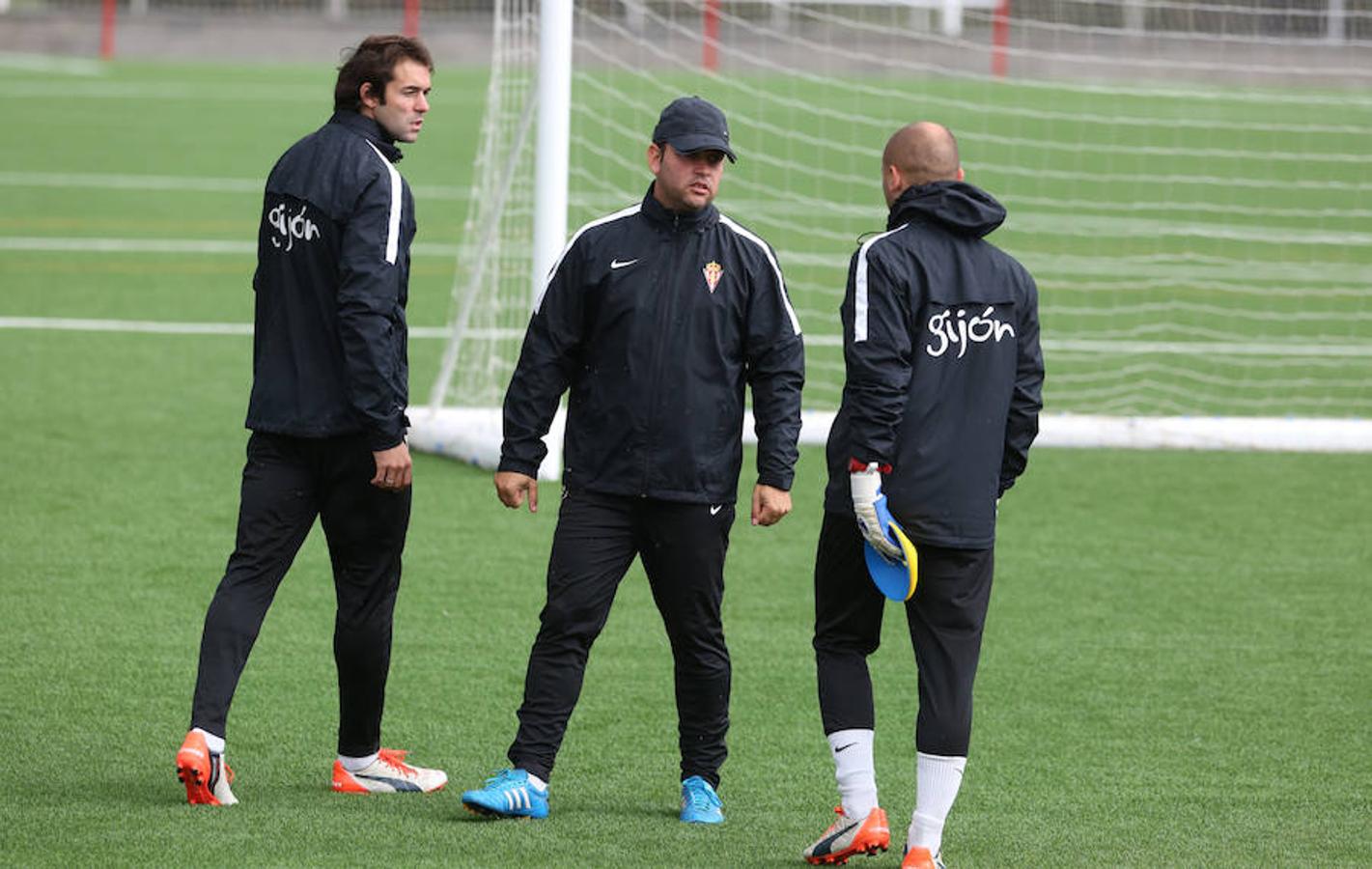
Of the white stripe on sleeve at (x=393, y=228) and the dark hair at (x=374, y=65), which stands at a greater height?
the dark hair at (x=374, y=65)

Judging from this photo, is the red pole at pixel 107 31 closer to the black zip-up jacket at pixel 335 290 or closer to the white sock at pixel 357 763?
the black zip-up jacket at pixel 335 290

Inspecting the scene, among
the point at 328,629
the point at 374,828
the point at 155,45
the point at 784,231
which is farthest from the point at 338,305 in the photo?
the point at 155,45

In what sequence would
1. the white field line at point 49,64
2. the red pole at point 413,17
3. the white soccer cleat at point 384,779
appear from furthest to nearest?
the red pole at point 413,17, the white field line at point 49,64, the white soccer cleat at point 384,779

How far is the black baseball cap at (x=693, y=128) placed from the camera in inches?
197

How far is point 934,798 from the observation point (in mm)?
4777

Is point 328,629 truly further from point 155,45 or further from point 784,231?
point 155,45

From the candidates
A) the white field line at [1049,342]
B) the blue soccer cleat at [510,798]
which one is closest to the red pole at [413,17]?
the white field line at [1049,342]

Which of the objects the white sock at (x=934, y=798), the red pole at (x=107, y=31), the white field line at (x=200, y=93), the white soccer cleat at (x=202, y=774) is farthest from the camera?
the red pole at (x=107, y=31)

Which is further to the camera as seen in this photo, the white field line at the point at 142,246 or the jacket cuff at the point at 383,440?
the white field line at the point at 142,246

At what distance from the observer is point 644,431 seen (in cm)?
511

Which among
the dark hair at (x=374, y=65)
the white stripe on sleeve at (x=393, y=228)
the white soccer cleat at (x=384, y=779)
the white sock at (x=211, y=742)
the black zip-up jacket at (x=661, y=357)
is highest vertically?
the dark hair at (x=374, y=65)

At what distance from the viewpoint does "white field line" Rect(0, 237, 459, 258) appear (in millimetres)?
16672

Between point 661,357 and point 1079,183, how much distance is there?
660 inches

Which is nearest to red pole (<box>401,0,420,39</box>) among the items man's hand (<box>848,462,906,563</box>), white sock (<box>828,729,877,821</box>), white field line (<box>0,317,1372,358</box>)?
white field line (<box>0,317,1372,358</box>)
